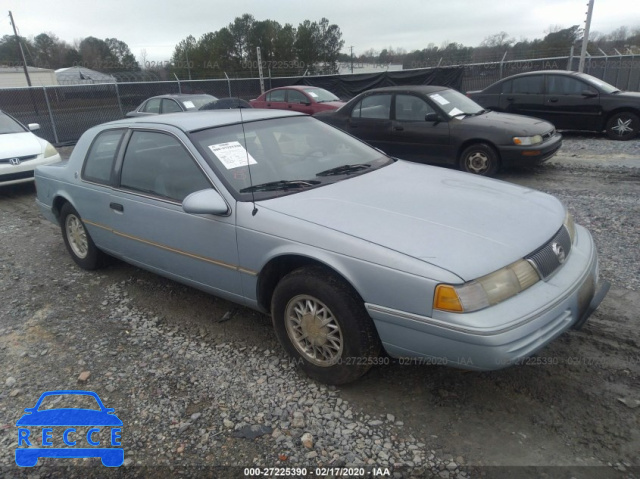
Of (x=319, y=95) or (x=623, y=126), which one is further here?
(x=319, y=95)

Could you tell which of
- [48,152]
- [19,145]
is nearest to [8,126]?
[19,145]

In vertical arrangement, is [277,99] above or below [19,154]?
above

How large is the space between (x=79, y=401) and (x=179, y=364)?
0.62m

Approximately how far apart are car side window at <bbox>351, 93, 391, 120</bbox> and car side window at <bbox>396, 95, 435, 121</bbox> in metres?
0.19

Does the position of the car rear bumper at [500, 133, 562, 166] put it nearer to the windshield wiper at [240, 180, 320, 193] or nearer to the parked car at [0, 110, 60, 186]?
the windshield wiper at [240, 180, 320, 193]

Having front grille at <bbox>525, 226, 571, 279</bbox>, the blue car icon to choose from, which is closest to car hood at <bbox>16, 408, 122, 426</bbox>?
the blue car icon

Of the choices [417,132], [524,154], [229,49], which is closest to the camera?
[524,154]

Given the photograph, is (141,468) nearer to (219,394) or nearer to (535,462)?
(219,394)

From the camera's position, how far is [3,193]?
8609mm

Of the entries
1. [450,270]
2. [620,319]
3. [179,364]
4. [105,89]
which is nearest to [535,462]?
[450,270]

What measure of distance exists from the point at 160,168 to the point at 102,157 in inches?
38.1

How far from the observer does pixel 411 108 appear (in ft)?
25.8

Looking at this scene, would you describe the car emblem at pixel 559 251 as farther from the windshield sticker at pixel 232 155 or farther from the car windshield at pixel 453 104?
the car windshield at pixel 453 104

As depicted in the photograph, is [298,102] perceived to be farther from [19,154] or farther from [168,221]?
[168,221]
